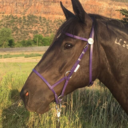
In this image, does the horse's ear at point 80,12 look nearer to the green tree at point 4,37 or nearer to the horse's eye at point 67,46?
the horse's eye at point 67,46

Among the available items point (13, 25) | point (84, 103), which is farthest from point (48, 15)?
point (84, 103)

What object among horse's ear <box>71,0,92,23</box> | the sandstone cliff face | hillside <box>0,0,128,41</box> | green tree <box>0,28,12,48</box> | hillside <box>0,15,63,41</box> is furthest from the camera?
the sandstone cliff face

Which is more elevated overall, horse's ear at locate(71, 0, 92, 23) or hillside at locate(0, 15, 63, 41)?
horse's ear at locate(71, 0, 92, 23)

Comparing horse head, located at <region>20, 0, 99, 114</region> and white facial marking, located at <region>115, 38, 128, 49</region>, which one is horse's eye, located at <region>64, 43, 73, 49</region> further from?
white facial marking, located at <region>115, 38, 128, 49</region>

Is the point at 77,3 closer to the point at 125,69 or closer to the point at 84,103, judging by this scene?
the point at 125,69

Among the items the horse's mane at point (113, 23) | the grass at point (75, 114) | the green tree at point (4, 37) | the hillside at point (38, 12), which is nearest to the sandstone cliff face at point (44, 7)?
the hillside at point (38, 12)

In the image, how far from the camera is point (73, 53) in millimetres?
2025

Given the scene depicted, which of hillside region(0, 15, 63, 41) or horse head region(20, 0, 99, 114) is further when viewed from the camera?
hillside region(0, 15, 63, 41)

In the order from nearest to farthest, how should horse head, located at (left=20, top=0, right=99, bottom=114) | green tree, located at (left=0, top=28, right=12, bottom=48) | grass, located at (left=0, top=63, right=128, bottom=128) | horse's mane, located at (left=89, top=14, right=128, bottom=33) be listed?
horse head, located at (left=20, top=0, right=99, bottom=114)
horse's mane, located at (left=89, top=14, right=128, bottom=33)
grass, located at (left=0, top=63, right=128, bottom=128)
green tree, located at (left=0, top=28, right=12, bottom=48)

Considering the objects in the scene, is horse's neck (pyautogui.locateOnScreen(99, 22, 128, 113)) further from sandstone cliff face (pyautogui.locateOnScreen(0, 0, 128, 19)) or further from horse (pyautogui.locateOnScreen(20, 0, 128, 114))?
sandstone cliff face (pyautogui.locateOnScreen(0, 0, 128, 19))

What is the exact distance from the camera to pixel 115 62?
82.7 inches

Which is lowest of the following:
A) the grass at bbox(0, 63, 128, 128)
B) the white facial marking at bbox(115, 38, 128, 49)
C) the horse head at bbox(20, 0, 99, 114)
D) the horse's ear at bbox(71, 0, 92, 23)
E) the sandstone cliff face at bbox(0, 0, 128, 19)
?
the sandstone cliff face at bbox(0, 0, 128, 19)

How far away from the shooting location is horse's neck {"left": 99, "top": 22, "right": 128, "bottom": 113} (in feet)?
6.81

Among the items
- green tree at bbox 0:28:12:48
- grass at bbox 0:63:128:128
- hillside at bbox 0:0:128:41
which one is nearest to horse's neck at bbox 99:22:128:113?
grass at bbox 0:63:128:128
